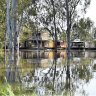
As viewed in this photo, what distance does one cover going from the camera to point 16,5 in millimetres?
43219

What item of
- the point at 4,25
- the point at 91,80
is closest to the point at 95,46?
the point at 4,25

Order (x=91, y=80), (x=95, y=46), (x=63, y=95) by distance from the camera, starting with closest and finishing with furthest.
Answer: (x=63, y=95) < (x=91, y=80) < (x=95, y=46)

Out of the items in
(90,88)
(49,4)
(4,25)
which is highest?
(49,4)

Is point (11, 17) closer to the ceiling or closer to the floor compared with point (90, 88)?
closer to the ceiling

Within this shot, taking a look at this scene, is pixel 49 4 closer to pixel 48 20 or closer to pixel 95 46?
pixel 48 20

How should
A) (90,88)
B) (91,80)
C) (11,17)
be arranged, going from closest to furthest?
(90,88)
(91,80)
(11,17)

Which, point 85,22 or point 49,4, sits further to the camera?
point 85,22

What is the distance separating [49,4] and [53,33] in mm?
7635

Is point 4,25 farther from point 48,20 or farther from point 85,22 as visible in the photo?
point 85,22

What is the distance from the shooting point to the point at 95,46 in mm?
114250

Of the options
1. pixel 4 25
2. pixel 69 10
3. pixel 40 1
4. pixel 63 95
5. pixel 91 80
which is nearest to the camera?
pixel 63 95

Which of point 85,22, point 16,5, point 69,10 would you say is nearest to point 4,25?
point 16,5

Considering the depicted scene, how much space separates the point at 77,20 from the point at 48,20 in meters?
5.72

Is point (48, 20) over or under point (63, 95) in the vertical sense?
over
